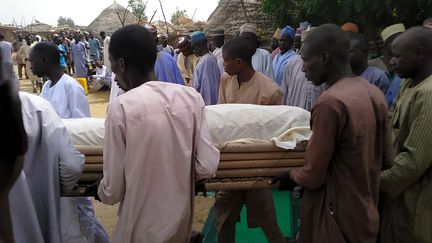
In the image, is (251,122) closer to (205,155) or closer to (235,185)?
(235,185)

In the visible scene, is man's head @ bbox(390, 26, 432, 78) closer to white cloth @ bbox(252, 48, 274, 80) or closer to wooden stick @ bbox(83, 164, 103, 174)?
wooden stick @ bbox(83, 164, 103, 174)

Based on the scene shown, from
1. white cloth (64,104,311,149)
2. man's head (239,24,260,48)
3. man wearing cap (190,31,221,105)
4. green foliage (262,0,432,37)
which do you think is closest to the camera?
white cloth (64,104,311,149)

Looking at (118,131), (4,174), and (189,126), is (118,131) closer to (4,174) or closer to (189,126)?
(189,126)

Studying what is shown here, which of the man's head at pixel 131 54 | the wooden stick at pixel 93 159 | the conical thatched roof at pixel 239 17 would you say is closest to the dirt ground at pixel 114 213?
the wooden stick at pixel 93 159

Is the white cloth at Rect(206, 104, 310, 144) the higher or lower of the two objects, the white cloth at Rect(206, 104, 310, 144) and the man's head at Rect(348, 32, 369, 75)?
the lower

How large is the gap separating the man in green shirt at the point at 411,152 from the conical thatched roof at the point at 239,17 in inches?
341

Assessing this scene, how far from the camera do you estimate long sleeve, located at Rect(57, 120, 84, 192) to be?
2.31 meters

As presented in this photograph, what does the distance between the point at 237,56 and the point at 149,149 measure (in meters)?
1.73

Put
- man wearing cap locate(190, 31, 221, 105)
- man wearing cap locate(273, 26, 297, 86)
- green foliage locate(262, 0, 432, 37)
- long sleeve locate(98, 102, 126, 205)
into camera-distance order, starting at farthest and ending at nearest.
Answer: green foliage locate(262, 0, 432, 37) → man wearing cap locate(273, 26, 297, 86) → man wearing cap locate(190, 31, 221, 105) → long sleeve locate(98, 102, 126, 205)

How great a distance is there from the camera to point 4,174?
3.58 feet

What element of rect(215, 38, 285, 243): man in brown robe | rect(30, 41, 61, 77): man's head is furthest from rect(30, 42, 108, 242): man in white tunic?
rect(215, 38, 285, 243): man in brown robe

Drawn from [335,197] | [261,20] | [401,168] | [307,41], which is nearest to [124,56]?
[307,41]

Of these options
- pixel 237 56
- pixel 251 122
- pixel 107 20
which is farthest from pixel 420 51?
pixel 107 20

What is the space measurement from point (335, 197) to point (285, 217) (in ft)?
6.45
